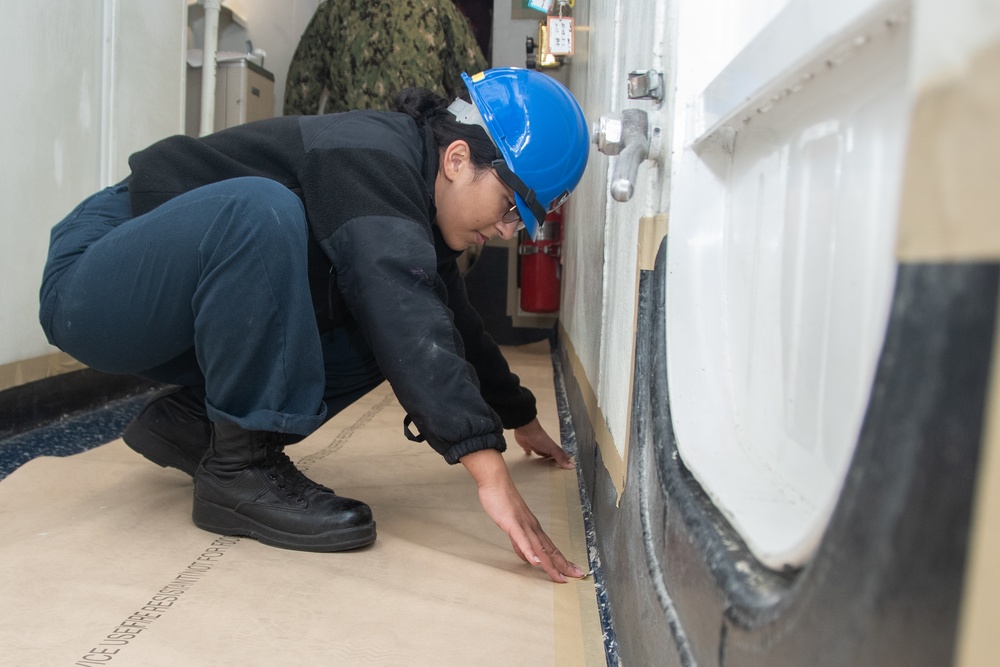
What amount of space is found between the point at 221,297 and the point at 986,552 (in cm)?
123

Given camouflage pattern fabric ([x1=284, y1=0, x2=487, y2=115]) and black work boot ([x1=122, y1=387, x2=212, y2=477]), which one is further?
camouflage pattern fabric ([x1=284, y1=0, x2=487, y2=115])

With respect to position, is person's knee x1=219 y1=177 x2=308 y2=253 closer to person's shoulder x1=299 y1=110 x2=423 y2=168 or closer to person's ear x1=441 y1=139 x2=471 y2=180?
person's shoulder x1=299 y1=110 x2=423 y2=168

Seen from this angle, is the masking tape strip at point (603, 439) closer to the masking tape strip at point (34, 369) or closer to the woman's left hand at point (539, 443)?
the woman's left hand at point (539, 443)

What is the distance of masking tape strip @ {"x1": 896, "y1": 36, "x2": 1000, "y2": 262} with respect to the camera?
0.26m

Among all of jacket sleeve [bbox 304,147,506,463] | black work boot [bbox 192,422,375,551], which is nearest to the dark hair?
jacket sleeve [bbox 304,147,506,463]

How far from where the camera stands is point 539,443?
6.40 ft

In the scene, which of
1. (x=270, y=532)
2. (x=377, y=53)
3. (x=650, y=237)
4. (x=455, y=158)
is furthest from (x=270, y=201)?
(x=377, y=53)

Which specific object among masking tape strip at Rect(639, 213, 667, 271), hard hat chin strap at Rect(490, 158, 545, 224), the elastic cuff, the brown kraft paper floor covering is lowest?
the brown kraft paper floor covering

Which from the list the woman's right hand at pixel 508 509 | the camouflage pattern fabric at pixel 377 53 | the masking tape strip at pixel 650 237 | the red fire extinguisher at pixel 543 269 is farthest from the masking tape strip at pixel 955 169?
the red fire extinguisher at pixel 543 269

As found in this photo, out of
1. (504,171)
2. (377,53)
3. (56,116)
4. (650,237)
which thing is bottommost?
(650,237)

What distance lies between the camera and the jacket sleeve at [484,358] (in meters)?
1.73

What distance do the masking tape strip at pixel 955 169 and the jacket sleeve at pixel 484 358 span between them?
1.41 m

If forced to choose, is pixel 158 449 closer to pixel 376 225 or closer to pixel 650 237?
pixel 376 225

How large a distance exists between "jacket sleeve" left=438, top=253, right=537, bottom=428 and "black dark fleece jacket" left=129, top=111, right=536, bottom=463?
19 centimetres
